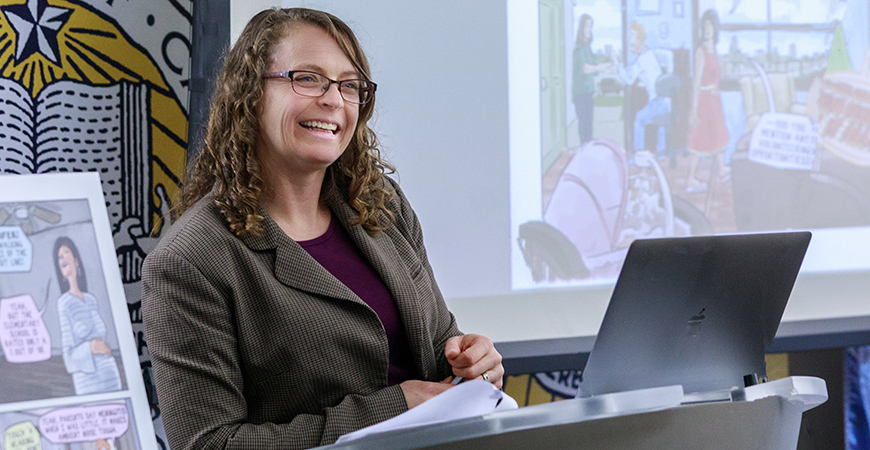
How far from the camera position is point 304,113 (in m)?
1.19

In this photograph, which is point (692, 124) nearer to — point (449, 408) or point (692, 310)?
point (692, 310)

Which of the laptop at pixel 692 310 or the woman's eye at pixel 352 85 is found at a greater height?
the woman's eye at pixel 352 85

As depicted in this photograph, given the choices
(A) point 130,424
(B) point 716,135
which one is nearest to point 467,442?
(A) point 130,424

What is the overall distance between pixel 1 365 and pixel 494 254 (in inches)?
47.8

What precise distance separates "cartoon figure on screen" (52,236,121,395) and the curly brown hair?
0.34 meters

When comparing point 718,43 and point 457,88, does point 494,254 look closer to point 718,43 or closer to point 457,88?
point 457,88

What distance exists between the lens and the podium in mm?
533

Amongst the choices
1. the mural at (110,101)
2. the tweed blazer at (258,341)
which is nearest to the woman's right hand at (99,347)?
the mural at (110,101)

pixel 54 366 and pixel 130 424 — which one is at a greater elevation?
pixel 54 366

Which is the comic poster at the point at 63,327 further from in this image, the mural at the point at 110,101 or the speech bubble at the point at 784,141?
the speech bubble at the point at 784,141

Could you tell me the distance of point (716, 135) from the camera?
2.16 meters

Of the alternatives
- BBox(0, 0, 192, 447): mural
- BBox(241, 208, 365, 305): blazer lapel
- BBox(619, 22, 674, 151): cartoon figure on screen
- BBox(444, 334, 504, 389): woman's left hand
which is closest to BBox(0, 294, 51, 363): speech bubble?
BBox(0, 0, 192, 447): mural

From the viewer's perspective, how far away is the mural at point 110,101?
168 cm

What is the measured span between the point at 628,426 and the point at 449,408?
155 mm
